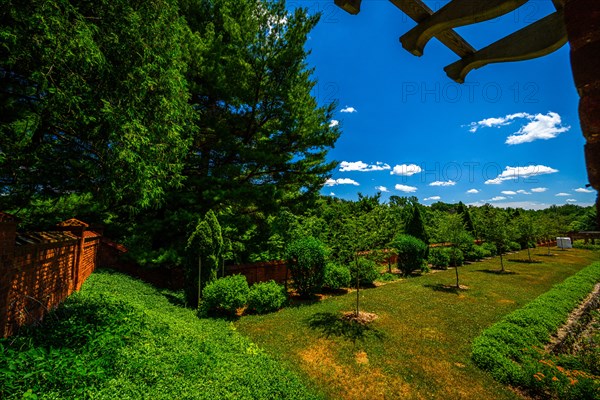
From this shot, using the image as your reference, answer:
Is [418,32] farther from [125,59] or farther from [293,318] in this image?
[293,318]

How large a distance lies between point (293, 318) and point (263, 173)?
8494 millimetres

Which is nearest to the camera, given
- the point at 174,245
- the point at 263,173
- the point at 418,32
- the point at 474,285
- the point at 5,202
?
the point at 418,32

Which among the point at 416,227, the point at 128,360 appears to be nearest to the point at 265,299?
the point at 128,360

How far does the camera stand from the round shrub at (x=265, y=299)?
9602 mm

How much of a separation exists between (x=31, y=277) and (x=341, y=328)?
25.2 ft

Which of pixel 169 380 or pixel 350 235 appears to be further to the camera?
pixel 350 235

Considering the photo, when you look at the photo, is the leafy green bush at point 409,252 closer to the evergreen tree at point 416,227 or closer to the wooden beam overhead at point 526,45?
the evergreen tree at point 416,227

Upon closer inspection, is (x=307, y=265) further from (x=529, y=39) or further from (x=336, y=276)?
(x=529, y=39)

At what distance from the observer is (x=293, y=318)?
29.5 feet

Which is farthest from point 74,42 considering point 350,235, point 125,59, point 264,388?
point 350,235

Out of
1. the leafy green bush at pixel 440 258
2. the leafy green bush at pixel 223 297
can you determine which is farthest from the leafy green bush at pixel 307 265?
the leafy green bush at pixel 440 258

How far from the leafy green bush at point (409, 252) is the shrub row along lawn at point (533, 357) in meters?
7.16

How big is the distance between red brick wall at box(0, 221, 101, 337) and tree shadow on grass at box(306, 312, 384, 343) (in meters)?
6.77

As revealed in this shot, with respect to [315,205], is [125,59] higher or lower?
higher
